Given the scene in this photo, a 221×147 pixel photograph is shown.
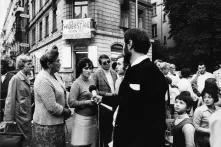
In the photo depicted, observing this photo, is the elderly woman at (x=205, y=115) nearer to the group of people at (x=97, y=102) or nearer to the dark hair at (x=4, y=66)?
the group of people at (x=97, y=102)

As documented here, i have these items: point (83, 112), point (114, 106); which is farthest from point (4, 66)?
point (114, 106)

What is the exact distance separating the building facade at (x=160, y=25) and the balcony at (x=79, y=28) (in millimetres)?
18029

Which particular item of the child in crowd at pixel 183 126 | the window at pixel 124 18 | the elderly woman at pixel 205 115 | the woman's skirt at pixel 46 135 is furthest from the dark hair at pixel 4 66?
the window at pixel 124 18

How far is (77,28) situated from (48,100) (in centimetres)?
1670

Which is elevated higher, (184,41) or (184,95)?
(184,41)

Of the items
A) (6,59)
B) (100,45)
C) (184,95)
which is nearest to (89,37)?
(100,45)

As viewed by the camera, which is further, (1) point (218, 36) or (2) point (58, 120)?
(1) point (218, 36)

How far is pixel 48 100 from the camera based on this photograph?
3.56 m

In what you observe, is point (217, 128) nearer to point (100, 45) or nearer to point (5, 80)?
point (5, 80)

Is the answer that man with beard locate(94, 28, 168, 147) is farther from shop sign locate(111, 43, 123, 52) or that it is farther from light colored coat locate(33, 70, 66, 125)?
shop sign locate(111, 43, 123, 52)

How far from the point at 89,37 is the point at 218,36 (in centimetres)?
1086

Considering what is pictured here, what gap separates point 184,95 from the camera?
4.10 metres

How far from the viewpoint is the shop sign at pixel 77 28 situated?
1961 centimetres

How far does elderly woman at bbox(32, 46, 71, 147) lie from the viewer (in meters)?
3.59
